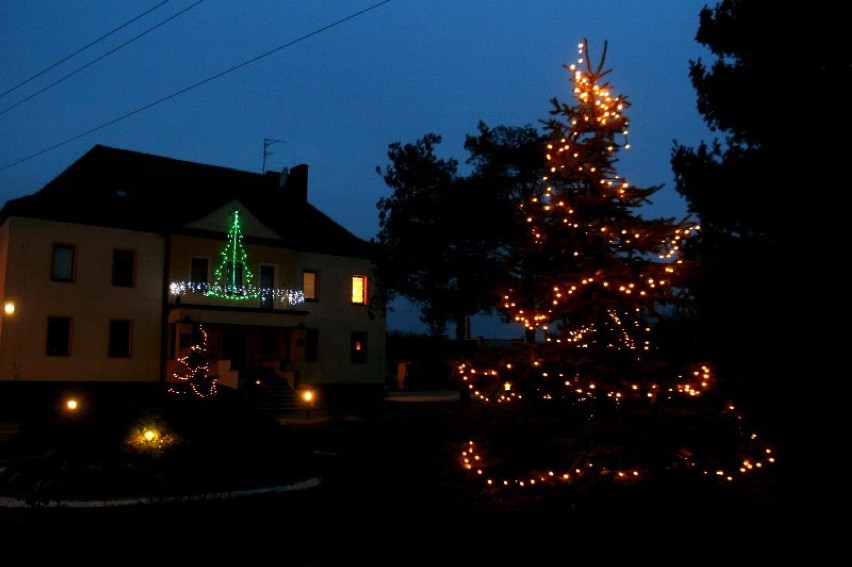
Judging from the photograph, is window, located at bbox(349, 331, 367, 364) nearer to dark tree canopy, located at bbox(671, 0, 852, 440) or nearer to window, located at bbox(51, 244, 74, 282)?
window, located at bbox(51, 244, 74, 282)

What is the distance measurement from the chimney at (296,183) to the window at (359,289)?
4.95 meters

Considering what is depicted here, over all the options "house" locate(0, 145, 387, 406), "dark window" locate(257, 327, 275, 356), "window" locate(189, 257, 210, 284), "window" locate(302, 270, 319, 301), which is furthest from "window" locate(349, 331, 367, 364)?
"window" locate(189, 257, 210, 284)

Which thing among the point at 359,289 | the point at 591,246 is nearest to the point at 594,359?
the point at 591,246

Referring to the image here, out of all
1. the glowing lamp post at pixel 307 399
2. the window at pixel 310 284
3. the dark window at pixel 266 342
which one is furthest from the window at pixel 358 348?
the glowing lamp post at pixel 307 399

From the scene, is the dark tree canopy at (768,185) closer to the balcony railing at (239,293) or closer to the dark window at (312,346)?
the balcony railing at (239,293)

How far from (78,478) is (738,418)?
753cm

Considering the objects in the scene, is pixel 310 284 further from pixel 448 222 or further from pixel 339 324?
pixel 448 222

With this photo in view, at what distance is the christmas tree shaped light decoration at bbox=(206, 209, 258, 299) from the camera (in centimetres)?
3062

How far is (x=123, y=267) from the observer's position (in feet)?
94.9

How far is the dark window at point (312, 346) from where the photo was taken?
33.2m

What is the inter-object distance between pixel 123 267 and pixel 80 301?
6.51ft

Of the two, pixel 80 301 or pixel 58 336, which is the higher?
pixel 80 301

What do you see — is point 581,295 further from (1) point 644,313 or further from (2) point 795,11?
(2) point 795,11

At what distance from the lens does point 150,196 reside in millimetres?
31250
